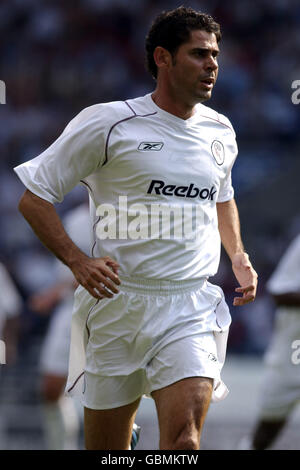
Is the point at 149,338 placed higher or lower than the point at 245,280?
lower

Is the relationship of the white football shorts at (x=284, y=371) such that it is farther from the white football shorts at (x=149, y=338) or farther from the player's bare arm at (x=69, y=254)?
the player's bare arm at (x=69, y=254)

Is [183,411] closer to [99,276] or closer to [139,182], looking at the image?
Answer: [99,276]

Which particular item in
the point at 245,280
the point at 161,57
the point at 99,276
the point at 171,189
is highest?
the point at 161,57

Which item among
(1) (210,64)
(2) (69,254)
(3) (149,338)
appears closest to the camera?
(2) (69,254)

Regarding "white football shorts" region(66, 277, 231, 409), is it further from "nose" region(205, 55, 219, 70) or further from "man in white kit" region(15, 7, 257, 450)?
"nose" region(205, 55, 219, 70)

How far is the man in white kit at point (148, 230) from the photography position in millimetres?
4355

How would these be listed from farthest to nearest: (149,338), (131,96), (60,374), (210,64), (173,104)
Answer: (131,96) < (60,374) < (173,104) < (210,64) < (149,338)

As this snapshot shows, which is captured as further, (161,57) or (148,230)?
(161,57)

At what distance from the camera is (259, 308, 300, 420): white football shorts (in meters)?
6.39

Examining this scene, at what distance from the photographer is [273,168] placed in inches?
585

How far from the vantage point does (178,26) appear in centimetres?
456

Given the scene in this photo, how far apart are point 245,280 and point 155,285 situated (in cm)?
44

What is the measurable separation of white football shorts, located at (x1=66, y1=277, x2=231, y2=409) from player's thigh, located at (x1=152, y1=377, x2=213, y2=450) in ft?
0.13

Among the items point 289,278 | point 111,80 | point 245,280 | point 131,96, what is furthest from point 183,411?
point 111,80
